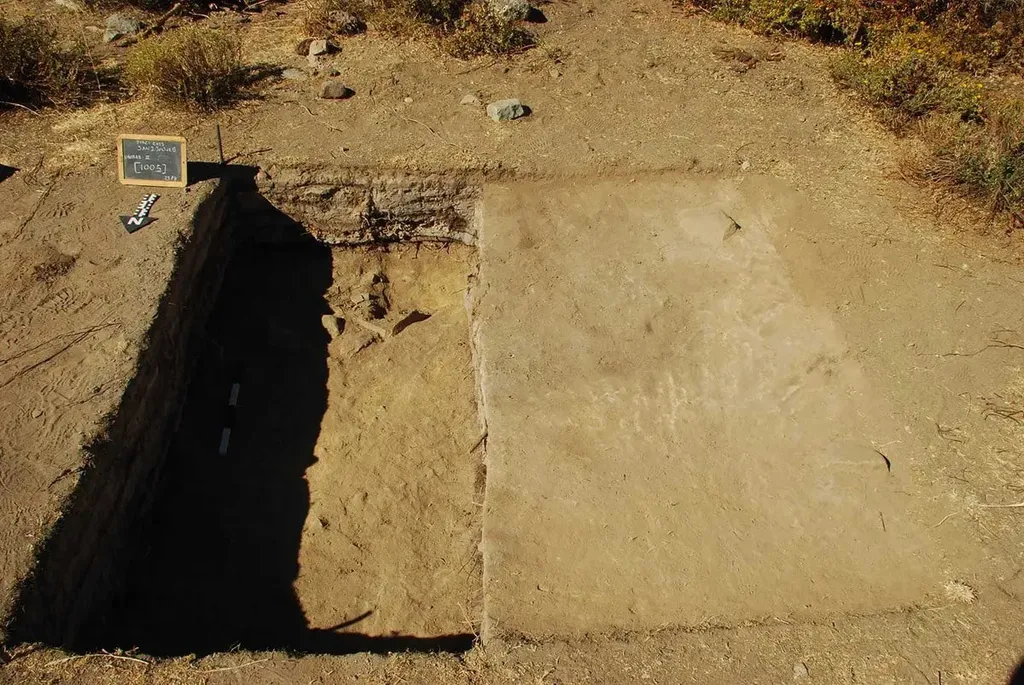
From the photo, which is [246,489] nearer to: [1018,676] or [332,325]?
[332,325]

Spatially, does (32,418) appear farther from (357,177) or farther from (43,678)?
(357,177)

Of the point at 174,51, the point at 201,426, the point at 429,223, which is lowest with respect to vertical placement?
the point at 201,426

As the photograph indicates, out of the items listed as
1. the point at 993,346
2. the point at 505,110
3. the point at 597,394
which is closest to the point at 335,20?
the point at 505,110

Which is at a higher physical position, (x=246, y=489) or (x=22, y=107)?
(x=22, y=107)

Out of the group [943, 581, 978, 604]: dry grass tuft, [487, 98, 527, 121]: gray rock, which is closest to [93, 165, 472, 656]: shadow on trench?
[487, 98, 527, 121]: gray rock

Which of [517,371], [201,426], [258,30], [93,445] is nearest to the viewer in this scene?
[93,445]

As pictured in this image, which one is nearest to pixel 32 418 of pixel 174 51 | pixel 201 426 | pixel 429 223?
pixel 201 426

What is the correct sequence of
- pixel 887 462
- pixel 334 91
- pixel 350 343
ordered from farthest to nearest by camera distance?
pixel 334 91 → pixel 350 343 → pixel 887 462
